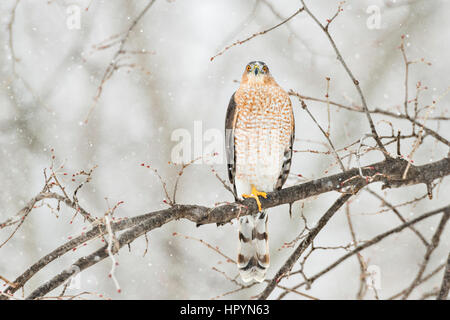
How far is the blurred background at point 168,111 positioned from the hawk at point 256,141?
6.94ft

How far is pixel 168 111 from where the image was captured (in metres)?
5.54

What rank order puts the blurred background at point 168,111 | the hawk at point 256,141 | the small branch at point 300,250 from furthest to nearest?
the blurred background at point 168,111
the hawk at point 256,141
the small branch at point 300,250

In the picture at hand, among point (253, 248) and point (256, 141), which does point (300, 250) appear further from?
point (256, 141)

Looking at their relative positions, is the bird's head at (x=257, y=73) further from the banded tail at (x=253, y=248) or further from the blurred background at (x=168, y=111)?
the blurred background at (x=168, y=111)

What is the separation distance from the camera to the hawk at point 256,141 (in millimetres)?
2896

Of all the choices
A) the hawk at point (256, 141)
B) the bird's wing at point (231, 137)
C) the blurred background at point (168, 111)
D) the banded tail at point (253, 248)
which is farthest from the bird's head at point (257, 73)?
the blurred background at point (168, 111)

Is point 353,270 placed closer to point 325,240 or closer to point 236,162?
point 325,240

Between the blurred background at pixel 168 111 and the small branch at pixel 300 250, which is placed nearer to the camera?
the small branch at pixel 300 250

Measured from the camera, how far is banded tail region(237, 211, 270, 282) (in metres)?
2.93

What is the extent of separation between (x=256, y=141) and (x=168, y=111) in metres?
2.79

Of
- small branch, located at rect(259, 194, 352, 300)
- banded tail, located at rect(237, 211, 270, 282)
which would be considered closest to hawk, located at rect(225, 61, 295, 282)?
banded tail, located at rect(237, 211, 270, 282)
